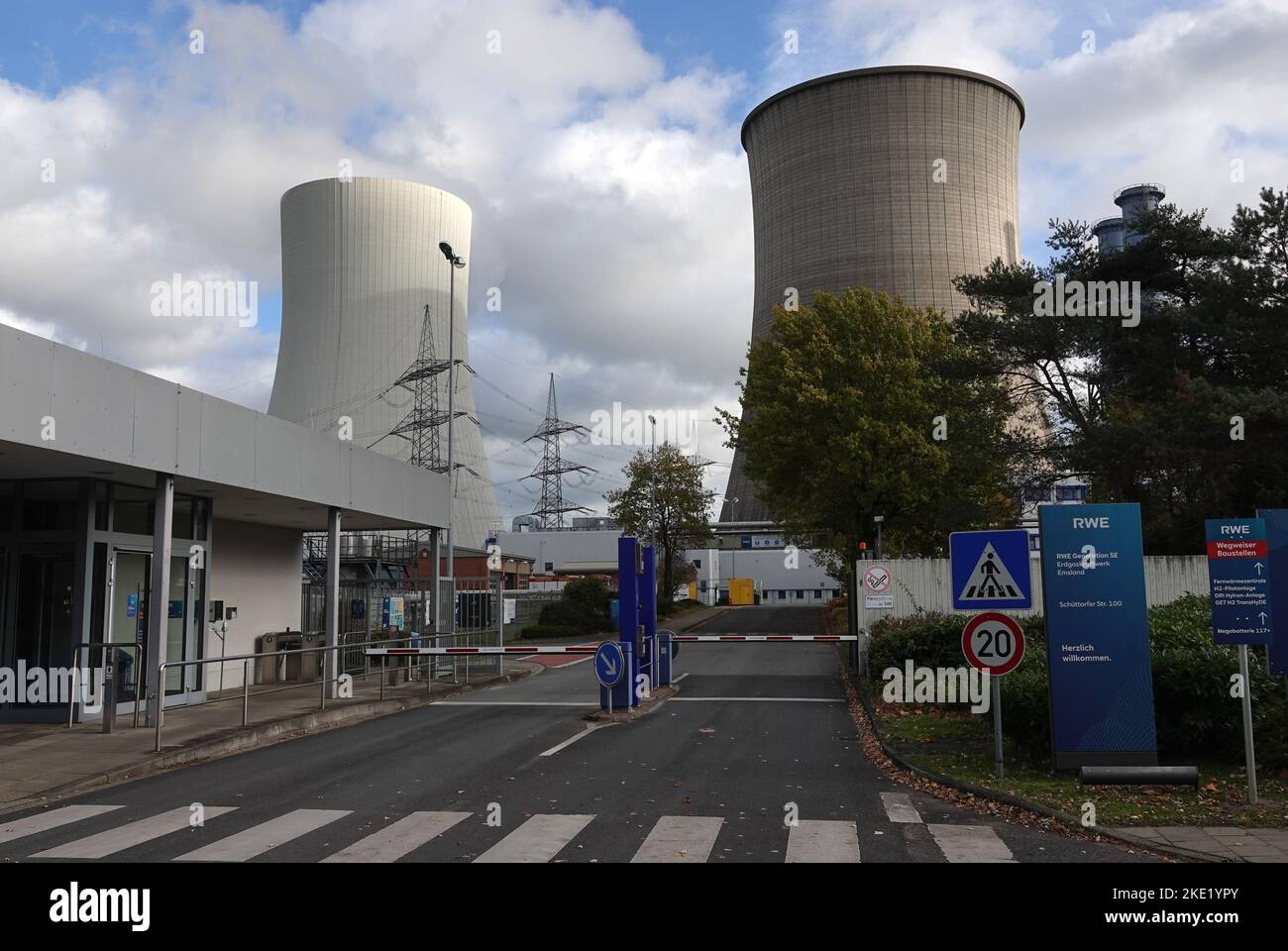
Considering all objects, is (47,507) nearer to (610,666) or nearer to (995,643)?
(610,666)

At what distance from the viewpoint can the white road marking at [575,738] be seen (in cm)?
1109

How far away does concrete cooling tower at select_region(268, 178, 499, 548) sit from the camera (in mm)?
37750

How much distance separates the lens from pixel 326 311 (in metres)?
38.1

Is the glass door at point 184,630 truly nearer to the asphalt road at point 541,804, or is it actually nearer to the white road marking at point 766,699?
the asphalt road at point 541,804

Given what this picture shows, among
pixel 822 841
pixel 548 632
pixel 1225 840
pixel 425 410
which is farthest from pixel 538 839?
pixel 425 410

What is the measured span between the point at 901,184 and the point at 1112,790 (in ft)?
120

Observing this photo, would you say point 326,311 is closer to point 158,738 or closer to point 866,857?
point 158,738

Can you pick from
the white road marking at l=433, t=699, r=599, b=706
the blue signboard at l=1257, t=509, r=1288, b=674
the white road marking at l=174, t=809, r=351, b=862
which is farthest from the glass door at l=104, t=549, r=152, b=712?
the blue signboard at l=1257, t=509, r=1288, b=674

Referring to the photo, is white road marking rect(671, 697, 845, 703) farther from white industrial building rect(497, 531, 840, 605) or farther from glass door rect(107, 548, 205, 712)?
white industrial building rect(497, 531, 840, 605)

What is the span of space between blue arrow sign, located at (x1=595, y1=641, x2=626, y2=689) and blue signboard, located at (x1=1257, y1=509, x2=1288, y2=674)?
8.29 meters

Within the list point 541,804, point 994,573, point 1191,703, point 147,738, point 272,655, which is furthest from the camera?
point 272,655

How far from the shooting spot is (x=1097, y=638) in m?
9.08

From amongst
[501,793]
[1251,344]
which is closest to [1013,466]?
[1251,344]
